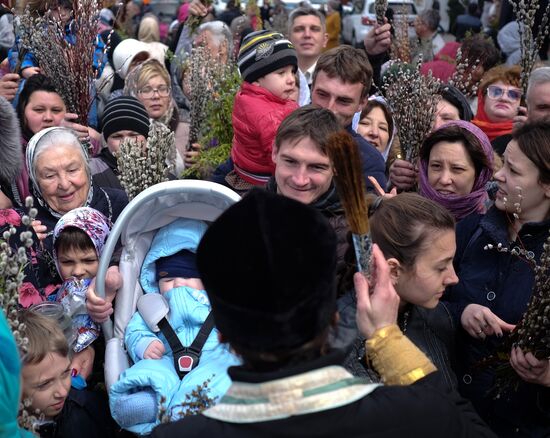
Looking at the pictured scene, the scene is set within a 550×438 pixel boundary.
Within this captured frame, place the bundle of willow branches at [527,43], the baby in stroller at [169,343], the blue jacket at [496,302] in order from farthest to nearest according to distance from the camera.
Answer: the bundle of willow branches at [527,43]
the baby in stroller at [169,343]
the blue jacket at [496,302]

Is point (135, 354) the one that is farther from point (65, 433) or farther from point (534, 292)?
point (534, 292)

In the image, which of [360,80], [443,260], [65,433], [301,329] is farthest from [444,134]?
[301,329]

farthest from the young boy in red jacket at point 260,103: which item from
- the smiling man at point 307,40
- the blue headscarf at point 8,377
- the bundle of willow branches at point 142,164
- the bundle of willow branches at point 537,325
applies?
the blue headscarf at point 8,377

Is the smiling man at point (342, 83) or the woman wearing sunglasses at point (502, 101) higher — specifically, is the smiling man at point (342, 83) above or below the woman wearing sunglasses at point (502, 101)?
above

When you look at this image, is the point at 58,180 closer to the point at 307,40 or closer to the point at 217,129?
the point at 217,129

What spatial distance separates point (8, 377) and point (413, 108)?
3310 millimetres

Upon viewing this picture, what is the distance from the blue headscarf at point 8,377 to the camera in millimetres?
2252

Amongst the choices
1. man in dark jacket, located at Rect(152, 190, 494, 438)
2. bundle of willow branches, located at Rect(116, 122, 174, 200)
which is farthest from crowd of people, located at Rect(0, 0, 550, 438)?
bundle of willow branches, located at Rect(116, 122, 174, 200)

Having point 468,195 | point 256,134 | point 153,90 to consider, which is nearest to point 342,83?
point 256,134

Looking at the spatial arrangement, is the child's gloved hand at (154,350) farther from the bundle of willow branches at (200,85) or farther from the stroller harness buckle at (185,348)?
the bundle of willow branches at (200,85)

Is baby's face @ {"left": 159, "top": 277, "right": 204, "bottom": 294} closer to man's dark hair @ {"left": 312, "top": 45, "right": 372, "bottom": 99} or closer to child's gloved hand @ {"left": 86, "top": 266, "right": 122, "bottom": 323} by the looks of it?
child's gloved hand @ {"left": 86, "top": 266, "right": 122, "bottom": 323}

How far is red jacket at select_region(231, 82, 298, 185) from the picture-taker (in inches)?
189

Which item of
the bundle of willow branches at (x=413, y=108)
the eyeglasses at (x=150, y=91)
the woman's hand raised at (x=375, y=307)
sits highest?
the woman's hand raised at (x=375, y=307)

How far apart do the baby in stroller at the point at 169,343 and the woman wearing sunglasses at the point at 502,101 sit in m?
2.69
